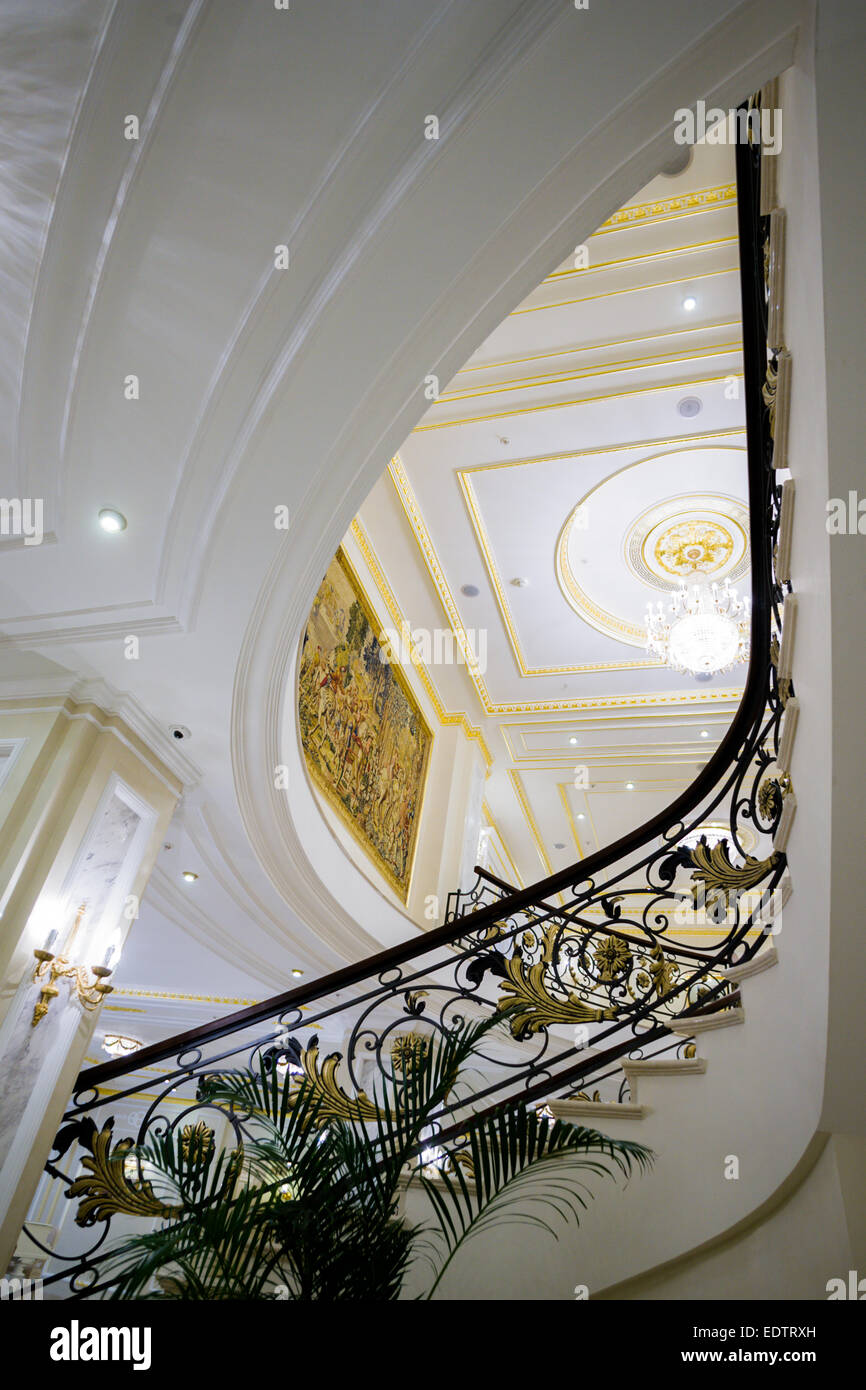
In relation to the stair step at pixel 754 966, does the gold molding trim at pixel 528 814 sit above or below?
above

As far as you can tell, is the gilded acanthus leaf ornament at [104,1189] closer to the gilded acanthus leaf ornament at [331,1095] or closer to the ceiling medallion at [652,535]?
the gilded acanthus leaf ornament at [331,1095]

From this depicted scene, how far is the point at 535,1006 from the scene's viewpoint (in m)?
2.96

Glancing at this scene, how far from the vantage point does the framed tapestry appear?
781 centimetres

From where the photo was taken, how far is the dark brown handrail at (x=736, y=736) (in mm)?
2855

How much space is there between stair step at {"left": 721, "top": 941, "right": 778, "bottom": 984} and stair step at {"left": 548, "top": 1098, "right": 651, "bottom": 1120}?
52 centimetres

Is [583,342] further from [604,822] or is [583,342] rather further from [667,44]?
[604,822]

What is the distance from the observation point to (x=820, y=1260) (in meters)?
2.03

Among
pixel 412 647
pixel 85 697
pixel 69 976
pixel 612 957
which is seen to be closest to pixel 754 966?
pixel 612 957

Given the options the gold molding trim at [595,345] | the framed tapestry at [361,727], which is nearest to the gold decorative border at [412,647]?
the framed tapestry at [361,727]

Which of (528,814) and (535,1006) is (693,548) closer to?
(528,814)

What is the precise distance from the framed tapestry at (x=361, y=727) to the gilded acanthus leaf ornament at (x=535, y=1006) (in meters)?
4.35

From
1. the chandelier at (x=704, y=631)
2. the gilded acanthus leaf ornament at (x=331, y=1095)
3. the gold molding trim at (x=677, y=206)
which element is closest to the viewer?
the gilded acanthus leaf ornament at (x=331, y=1095)

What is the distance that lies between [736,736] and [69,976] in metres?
4.24

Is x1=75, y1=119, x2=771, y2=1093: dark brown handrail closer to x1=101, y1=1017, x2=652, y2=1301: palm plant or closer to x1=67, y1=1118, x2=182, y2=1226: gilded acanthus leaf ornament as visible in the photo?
x1=67, y1=1118, x2=182, y2=1226: gilded acanthus leaf ornament
